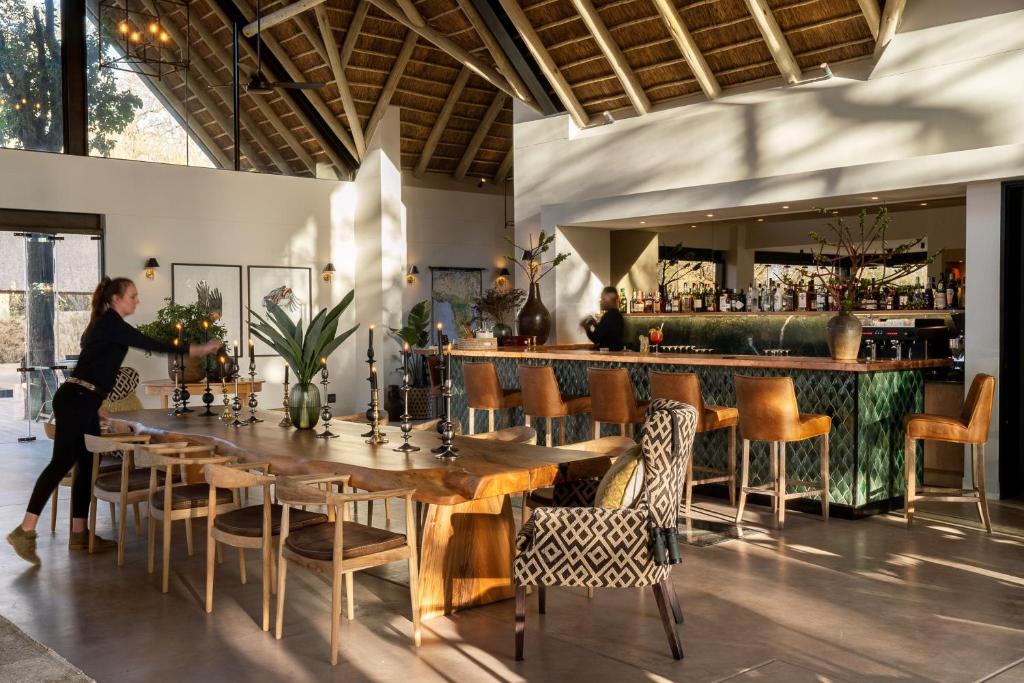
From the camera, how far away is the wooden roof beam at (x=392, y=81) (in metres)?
13.1

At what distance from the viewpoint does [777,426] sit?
6375 millimetres

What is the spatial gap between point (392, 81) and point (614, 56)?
14.7 feet

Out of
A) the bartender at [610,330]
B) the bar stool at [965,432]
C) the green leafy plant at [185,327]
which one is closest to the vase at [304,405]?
the green leafy plant at [185,327]

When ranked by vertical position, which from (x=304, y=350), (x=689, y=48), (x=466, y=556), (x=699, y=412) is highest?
(x=689, y=48)

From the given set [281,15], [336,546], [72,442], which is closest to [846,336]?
[336,546]

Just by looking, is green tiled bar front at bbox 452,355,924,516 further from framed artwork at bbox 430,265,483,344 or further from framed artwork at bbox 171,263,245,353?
framed artwork at bbox 430,265,483,344

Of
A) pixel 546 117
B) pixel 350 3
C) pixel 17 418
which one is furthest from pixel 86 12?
pixel 546 117

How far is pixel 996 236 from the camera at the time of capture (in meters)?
7.29

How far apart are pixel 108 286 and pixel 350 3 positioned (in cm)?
763

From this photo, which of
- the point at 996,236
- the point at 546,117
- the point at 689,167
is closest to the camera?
the point at 996,236

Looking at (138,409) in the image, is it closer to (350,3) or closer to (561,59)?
(561,59)

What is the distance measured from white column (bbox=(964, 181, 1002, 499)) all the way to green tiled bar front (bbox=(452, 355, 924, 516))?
0.52 m

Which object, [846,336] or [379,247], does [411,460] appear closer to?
[846,336]

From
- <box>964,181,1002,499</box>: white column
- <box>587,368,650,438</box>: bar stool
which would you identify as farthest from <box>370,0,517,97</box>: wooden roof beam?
<box>964,181,1002,499</box>: white column
